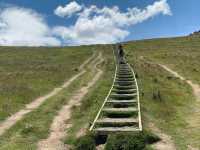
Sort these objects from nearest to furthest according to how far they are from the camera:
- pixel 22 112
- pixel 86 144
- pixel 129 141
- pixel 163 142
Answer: pixel 129 141
pixel 86 144
pixel 163 142
pixel 22 112

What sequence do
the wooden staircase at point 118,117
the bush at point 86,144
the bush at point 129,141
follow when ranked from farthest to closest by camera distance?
the wooden staircase at point 118,117
the bush at point 86,144
the bush at point 129,141

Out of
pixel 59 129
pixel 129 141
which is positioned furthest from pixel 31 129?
pixel 129 141

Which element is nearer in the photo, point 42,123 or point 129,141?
point 129,141

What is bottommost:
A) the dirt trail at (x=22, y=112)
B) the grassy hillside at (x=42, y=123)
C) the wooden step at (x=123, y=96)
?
the dirt trail at (x=22, y=112)

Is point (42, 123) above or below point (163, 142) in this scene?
below

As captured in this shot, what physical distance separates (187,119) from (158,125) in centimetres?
237

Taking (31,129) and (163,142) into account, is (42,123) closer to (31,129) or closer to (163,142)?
(31,129)

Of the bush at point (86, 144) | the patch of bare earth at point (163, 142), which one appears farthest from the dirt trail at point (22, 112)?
the patch of bare earth at point (163, 142)

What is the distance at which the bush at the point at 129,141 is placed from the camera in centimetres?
1145

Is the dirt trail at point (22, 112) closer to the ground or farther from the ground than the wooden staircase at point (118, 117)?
closer to the ground

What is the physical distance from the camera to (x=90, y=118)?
633 inches

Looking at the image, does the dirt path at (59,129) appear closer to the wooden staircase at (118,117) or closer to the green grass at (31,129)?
the green grass at (31,129)

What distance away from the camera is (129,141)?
38.2 feet

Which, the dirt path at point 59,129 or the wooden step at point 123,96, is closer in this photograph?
the dirt path at point 59,129
